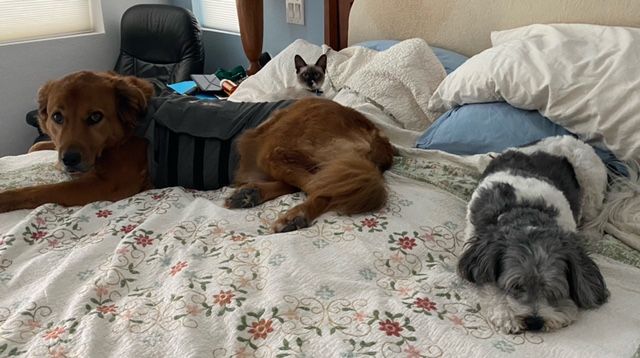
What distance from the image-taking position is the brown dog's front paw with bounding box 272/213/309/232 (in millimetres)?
1512

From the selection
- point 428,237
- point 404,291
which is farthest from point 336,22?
point 404,291

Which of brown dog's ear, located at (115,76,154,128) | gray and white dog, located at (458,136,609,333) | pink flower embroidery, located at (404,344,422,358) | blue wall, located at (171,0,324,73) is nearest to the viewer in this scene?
pink flower embroidery, located at (404,344,422,358)

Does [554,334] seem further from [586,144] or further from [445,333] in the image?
[586,144]

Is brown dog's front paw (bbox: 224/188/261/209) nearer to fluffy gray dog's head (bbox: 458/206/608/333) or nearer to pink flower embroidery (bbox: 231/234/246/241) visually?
pink flower embroidery (bbox: 231/234/246/241)

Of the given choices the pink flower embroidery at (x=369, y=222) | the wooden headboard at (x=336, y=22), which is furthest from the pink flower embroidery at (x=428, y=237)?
the wooden headboard at (x=336, y=22)

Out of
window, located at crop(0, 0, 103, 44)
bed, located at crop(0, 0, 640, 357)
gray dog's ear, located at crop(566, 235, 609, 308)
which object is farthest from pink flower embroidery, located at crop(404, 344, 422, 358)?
window, located at crop(0, 0, 103, 44)

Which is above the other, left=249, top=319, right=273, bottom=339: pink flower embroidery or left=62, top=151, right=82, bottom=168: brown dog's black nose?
left=62, top=151, right=82, bottom=168: brown dog's black nose

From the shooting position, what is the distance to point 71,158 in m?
1.79

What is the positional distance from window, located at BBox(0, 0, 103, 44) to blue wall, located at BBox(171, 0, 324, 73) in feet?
2.13

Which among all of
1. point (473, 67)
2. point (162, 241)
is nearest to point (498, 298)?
point (162, 241)

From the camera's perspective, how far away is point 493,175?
1.54m

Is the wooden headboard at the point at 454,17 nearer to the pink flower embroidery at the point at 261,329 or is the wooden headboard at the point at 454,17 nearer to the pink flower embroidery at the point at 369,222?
the pink flower embroidery at the point at 369,222

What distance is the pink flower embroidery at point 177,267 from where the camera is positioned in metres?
1.31

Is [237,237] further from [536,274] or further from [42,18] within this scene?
[42,18]
